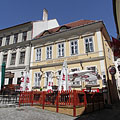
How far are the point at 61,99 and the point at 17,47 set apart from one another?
14913 mm

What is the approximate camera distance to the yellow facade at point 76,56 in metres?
13.2

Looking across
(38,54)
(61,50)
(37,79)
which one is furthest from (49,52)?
(37,79)

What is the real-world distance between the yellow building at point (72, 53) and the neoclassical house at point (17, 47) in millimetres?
1576

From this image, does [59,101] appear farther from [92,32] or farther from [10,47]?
[10,47]

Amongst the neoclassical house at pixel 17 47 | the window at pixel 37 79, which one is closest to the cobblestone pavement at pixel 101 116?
the window at pixel 37 79

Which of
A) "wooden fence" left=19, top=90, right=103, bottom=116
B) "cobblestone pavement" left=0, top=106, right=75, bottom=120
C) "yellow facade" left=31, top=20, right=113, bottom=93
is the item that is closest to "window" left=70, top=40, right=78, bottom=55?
"yellow facade" left=31, top=20, right=113, bottom=93

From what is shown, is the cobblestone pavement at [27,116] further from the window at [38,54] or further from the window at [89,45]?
the window at [38,54]

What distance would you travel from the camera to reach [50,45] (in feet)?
55.7

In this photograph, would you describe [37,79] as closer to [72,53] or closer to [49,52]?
[49,52]

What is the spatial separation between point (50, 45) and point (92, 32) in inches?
233

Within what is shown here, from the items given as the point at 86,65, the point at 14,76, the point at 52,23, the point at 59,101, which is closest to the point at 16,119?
the point at 59,101

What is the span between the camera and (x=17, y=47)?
20047mm

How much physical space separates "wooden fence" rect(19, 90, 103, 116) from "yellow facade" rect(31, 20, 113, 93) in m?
4.63

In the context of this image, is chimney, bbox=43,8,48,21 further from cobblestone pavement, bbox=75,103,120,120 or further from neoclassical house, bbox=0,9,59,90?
cobblestone pavement, bbox=75,103,120,120
